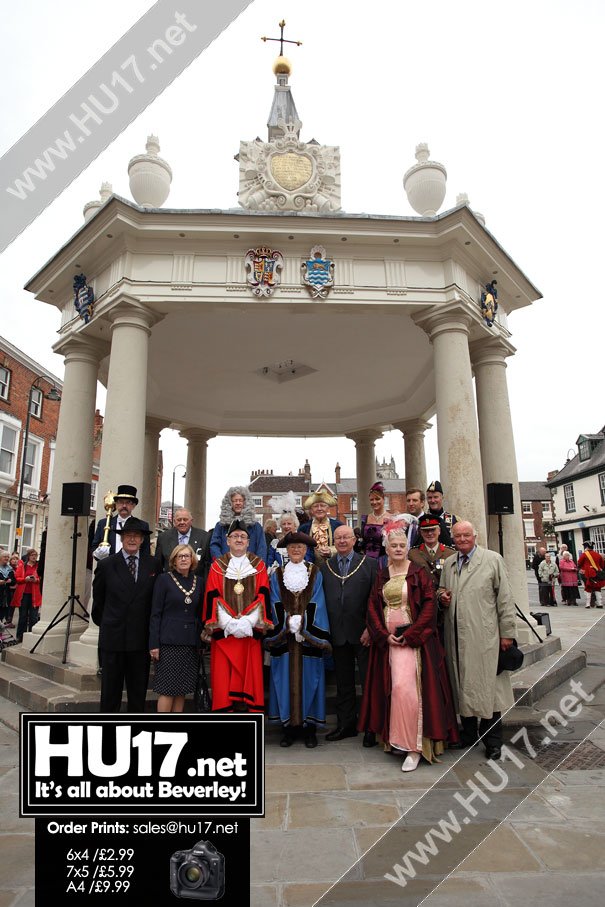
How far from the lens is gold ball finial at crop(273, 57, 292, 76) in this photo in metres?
14.0

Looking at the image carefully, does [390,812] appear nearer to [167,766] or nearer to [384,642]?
[384,642]

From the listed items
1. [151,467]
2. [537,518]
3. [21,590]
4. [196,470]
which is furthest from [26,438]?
[537,518]

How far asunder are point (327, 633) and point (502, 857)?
7.71 feet

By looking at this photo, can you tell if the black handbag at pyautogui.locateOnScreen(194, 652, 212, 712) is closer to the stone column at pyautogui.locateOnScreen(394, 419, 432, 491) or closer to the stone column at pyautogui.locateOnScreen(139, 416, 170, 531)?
the stone column at pyautogui.locateOnScreen(139, 416, 170, 531)

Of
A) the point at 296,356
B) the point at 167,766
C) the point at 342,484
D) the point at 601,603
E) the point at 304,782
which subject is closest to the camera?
the point at 167,766

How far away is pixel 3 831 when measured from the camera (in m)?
3.23

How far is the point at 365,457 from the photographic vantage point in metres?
15.0

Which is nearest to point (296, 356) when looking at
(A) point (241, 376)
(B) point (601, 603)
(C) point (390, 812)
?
(A) point (241, 376)

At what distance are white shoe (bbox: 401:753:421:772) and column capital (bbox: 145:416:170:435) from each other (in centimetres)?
1074

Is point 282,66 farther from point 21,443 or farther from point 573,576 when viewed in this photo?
point 21,443

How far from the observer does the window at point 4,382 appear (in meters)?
24.8

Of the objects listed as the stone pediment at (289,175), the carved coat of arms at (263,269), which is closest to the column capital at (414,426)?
the stone pediment at (289,175)

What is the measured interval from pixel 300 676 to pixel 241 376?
822cm

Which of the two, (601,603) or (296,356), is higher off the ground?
(296,356)
